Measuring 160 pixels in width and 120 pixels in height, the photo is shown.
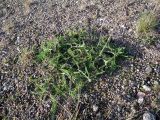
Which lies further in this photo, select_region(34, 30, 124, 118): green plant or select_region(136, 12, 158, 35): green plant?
select_region(136, 12, 158, 35): green plant

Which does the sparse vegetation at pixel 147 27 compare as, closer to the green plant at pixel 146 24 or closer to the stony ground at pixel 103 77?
the green plant at pixel 146 24

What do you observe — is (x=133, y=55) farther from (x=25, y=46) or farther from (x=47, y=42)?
(x=25, y=46)

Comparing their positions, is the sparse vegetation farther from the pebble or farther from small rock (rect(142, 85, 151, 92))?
small rock (rect(142, 85, 151, 92))

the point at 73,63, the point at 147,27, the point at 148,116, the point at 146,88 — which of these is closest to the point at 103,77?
the point at 73,63

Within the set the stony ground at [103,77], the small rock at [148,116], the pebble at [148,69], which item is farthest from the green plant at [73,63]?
the small rock at [148,116]

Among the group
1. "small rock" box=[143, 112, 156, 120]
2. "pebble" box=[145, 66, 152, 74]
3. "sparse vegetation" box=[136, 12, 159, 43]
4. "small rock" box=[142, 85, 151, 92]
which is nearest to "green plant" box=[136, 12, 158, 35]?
"sparse vegetation" box=[136, 12, 159, 43]

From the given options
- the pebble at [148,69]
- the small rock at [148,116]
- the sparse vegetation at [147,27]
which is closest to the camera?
the small rock at [148,116]
